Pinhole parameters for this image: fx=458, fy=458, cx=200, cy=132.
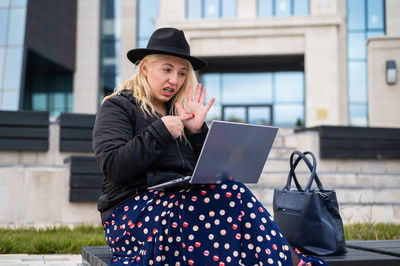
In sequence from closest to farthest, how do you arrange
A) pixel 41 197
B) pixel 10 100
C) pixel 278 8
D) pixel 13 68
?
pixel 41 197 < pixel 278 8 < pixel 10 100 < pixel 13 68

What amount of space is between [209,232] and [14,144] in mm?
6491

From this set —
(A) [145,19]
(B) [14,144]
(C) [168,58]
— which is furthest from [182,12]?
(C) [168,58]

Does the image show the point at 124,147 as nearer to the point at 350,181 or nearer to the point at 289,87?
the point at 350,181

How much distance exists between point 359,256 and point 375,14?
73.6ft

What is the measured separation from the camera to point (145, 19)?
23594 mm

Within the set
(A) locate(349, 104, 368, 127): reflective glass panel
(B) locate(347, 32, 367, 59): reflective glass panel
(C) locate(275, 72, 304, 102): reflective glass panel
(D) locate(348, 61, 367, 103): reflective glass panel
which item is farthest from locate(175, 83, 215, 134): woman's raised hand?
(B) locate(347, 32, 367, 59): reflective glass panel

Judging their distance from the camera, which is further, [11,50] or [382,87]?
[11,50]

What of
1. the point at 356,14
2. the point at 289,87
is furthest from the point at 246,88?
the point at 356,14

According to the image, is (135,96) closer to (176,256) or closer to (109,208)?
(109,208)

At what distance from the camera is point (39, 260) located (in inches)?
160

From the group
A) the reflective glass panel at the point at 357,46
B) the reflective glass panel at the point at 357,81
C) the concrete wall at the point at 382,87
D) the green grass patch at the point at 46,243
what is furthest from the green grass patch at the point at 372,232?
the reflective glass panel at the point at 357,46

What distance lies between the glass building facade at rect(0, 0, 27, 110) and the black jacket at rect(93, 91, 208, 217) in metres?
19.7

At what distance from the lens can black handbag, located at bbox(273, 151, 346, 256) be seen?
263cm

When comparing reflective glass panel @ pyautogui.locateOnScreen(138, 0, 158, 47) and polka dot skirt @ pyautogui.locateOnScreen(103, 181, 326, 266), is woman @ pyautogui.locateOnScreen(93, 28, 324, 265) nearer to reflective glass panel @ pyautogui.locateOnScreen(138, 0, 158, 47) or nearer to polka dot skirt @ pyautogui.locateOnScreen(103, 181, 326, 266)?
polka dot skirt @ pyautogui.locateOnScreen(103, 181, 326, 266)
